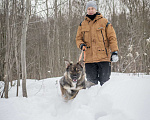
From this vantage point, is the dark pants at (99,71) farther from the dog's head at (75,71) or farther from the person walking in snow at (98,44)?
the dog's head at (75,71)

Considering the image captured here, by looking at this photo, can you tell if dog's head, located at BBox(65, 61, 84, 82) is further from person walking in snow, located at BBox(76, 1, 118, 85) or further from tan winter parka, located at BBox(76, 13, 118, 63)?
tan winter parka, located at BBox(76, 13, 118, 63)

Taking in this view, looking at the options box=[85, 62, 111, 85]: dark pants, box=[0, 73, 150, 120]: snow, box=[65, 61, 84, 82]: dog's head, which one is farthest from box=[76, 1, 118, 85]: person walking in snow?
box=[0, 73, 150, 120]: snow

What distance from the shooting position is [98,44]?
120 inches

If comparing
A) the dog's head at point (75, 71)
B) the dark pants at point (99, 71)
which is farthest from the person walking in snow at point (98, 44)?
the dog's head at point (75, 71)

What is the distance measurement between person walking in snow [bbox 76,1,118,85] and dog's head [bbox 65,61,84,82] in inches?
7.5

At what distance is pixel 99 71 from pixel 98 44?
2.35 feet

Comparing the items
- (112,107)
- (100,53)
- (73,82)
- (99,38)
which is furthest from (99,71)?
(112,107)

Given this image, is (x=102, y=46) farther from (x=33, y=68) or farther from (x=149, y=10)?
(x=33, y=68)

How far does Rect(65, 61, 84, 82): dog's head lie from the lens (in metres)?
3.15

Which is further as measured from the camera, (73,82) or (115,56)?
(73,82)

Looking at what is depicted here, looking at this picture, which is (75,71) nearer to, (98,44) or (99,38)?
(98,44)

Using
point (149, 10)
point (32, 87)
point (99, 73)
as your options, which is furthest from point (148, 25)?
point (32, 87)

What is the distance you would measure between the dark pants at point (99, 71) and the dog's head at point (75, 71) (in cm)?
16

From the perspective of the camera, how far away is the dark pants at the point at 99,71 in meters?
3.12
